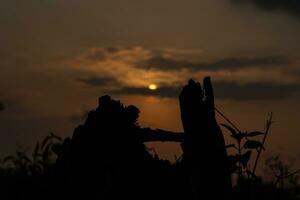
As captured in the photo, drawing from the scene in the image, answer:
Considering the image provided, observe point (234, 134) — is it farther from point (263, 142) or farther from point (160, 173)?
point (160, 173)

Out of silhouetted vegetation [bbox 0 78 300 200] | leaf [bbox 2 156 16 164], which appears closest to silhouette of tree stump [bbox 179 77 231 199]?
silhouetted vegetation [bbox 0 78 300 200]

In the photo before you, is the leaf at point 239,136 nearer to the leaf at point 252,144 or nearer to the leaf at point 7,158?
the leaf at point 252,144

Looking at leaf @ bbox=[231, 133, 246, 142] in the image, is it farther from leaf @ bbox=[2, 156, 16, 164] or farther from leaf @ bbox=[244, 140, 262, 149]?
leaf @ bbox=[2, 156, 16, 164]

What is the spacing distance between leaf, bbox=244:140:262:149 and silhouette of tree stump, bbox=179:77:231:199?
47 cm

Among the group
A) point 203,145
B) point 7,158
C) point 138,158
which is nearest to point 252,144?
point 203,145

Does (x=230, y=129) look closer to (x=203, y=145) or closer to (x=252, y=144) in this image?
(x=252, y=144)

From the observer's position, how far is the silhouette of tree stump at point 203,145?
7.04 m

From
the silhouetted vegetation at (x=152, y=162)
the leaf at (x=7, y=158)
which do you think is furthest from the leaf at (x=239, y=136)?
the leaf at (x=7, y=158)

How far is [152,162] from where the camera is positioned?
781cm

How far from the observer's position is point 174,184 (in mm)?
7492

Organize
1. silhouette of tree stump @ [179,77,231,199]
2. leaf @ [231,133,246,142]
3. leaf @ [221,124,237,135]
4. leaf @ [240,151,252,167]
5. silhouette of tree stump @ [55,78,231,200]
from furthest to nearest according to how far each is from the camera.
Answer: leaf @ [231,133,246,142]
leaf @ [221,124,237,135]
leaf @ [240,151,252,167]
silhouette of tree stump @ [55,78,231,200]
silhouette of tree stump @ [179,77,231,199]

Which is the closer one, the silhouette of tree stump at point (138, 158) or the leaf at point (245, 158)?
the silhouette of tree stump at point (138, 158)

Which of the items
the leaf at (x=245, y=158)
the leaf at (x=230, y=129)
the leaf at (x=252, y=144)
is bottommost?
the leaf at (x=245, y=158)

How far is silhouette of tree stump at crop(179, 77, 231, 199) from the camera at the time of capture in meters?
7.04
